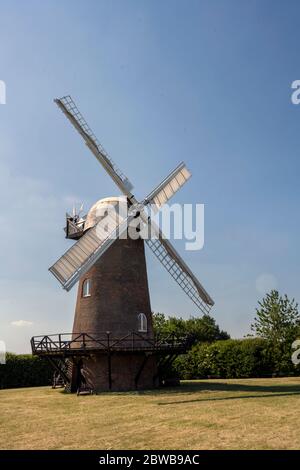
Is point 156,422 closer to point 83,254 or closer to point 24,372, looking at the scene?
point 83,254

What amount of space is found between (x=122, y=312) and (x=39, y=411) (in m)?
6.52

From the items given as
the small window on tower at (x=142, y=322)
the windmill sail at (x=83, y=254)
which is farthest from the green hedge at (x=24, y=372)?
the windmill sail at (x=83, y=254)

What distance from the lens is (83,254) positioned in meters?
20.6

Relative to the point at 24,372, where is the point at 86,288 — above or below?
above

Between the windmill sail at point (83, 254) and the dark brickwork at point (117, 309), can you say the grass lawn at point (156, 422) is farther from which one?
the windmill sail at point (83, 254)

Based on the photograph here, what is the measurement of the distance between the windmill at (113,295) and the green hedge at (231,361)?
1090 cm

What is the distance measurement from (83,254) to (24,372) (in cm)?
1532

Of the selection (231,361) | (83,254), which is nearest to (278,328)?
(231,361)

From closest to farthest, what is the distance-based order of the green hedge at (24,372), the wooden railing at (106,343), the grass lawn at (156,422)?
the grass lawn at (156,422), the wooden railing at (106,343), the green hedge at (24,372)

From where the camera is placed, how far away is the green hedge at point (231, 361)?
103 ft

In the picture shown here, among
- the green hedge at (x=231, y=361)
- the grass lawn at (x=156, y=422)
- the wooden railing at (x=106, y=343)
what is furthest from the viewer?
the green hedge at (x=231, y=361)

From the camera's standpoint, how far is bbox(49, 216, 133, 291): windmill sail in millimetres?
19750
